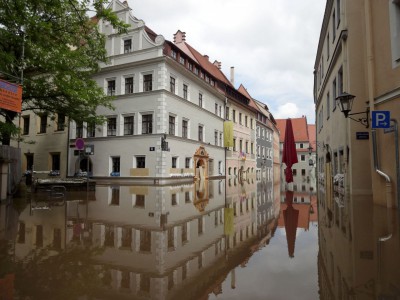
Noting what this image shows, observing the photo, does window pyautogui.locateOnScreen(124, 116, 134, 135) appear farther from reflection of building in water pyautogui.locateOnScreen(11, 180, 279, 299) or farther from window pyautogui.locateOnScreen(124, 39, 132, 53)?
reflection of building in water pyautogui.locateOnScreen(11, 180, 279, 299)

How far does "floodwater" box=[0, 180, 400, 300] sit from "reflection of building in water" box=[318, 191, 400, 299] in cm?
1

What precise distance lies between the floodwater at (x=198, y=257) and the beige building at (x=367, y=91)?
1895 millimetres

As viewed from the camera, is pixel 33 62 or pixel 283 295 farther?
pixel 33 62

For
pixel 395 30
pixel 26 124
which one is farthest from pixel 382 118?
pixel 26 124

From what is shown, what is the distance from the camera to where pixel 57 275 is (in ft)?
13.7

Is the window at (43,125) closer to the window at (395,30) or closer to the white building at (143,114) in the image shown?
the white building at (143,114)

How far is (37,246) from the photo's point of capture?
18.7ft

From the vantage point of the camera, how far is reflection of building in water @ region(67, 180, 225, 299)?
13.3 feet

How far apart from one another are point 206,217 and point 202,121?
24550mm

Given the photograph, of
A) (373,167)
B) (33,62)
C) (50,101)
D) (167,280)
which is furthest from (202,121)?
(167,280)

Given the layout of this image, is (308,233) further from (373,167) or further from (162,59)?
(162,59)

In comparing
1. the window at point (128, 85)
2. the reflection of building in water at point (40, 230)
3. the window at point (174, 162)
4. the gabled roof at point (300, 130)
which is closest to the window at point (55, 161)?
the window at point (128, 85)

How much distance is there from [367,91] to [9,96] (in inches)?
489

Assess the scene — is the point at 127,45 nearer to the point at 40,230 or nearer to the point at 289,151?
the point at 289,151
